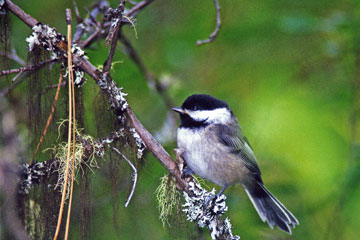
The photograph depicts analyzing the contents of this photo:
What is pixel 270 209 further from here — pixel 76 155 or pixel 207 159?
pixel 76 155

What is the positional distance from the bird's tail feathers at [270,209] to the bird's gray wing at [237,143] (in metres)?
0.17

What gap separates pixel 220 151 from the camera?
10.4ft

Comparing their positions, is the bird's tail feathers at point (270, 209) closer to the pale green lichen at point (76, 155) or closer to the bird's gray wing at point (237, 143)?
the bird's gray wing at point (237, 143)

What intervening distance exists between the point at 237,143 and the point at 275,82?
1078 millimetres

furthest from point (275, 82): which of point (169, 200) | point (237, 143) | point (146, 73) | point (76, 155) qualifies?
point (76, 155)

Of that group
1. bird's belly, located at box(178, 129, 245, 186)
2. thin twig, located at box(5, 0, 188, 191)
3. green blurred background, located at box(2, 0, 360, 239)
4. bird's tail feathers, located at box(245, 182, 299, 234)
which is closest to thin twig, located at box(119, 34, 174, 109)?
green blurred background, located at box(2, 0, 360, 239)

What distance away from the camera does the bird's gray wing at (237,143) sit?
A: 320 cm

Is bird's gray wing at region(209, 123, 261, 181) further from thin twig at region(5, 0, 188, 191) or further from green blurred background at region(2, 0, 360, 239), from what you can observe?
thin twig at region(5, 0, 188, 191)

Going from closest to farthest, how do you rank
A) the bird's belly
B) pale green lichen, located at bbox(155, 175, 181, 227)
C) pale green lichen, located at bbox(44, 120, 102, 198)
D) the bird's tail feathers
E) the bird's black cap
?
pale green lichen, located at bbox(44, 120, 102, 198)
pale green lichen, located at bbox(155, 175, 181, 227)
the bird's belly
the bird's black cap
the bird's tail feathers

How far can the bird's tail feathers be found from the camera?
3.35m

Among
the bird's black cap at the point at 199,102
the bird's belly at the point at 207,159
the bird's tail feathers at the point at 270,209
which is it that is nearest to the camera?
the bird's belly at the point at 207,159

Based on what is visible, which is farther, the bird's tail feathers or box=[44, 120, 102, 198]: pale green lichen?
the bird's tail feathers

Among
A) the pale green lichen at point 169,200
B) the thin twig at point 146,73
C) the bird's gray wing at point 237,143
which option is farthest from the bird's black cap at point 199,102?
the pale green lichen at point 169,200

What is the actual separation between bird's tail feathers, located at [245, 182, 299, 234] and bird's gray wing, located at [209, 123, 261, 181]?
6.8 inches
